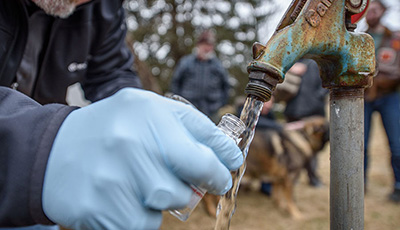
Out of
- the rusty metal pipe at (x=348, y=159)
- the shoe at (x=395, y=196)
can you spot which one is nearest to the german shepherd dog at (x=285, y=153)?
the shoe at (x=395, y=196)

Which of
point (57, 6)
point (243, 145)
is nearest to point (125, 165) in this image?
point (243, 145)

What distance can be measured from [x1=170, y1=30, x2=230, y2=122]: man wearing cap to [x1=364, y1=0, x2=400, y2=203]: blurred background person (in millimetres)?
1792

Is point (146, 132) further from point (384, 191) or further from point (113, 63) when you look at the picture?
point (384, 191)

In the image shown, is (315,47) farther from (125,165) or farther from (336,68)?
(125,165)

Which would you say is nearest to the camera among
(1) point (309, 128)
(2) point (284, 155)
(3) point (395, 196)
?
(3) point (395, 196)

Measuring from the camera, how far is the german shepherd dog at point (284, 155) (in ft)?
12.6

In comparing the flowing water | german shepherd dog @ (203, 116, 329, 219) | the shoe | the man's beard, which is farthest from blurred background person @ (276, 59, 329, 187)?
the flowing water

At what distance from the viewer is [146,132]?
0.53 m

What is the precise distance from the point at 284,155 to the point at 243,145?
3211 millimetres

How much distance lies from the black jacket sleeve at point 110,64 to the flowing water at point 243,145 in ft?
2.64

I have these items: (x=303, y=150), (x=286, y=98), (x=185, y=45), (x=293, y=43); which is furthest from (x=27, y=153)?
(x=185, y=45)

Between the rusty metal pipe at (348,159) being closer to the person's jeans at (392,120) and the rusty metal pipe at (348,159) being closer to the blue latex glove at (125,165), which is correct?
the blue latex glove at (125,165)

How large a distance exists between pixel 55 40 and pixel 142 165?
3.30 feet

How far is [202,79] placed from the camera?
14.4ft
